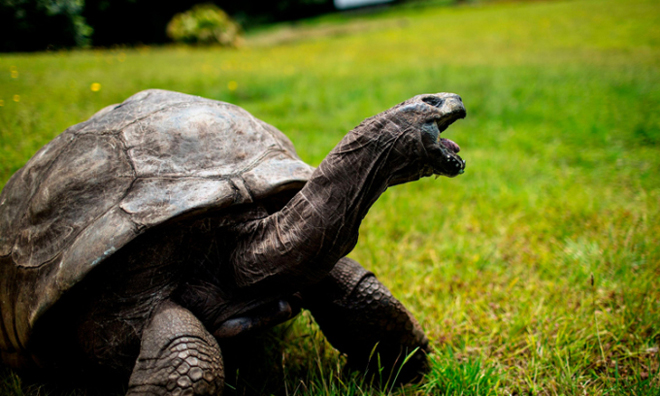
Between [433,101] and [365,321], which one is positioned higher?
[433,101]

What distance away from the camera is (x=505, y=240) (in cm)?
326

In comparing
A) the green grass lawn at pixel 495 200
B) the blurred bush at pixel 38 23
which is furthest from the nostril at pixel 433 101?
the blurred bush at pixel 38 23

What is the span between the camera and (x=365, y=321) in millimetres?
1897

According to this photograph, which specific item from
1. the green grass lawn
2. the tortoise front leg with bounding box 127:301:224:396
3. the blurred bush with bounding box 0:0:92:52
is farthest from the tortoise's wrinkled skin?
the blurred bush with bounding box 0:0:92:52

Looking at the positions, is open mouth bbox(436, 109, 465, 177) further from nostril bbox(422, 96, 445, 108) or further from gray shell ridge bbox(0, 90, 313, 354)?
gray shell ridge bbox(0, 90, 313, 354)

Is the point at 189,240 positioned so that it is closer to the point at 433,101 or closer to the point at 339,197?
the point at 339,197

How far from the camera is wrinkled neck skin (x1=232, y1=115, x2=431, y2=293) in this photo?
1522mm

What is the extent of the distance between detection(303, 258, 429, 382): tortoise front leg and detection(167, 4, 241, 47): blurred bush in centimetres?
1300

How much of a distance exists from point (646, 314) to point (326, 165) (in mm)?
1945

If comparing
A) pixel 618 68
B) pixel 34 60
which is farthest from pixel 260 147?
pixel 618 68

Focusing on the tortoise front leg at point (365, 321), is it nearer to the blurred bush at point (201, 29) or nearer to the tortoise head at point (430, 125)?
the tortoise head at point (430, 125)

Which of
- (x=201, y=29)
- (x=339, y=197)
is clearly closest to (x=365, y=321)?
(x=339, y=197)

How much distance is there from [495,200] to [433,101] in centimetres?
261

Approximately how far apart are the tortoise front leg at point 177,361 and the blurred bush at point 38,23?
2.36 m
